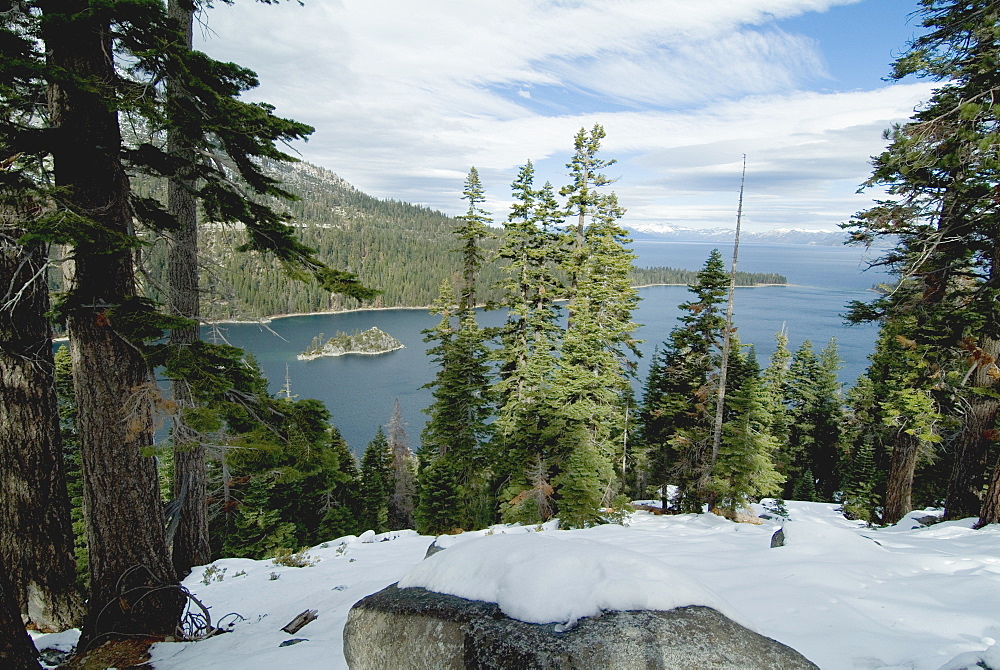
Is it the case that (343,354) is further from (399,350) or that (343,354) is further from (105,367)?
(105,367)

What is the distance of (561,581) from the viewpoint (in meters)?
2.85

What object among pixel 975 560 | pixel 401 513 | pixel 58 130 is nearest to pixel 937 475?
pixel 975 560

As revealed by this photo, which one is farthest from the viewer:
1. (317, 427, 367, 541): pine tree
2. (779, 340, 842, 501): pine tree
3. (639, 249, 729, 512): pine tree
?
(779, 340, 842, 501): pine tree

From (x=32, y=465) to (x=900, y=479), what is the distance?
52.2ft

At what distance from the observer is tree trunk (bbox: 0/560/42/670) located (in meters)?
3.20

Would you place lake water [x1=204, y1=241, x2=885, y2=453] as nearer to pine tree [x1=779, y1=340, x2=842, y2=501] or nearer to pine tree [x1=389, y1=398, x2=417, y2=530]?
pine tree [x1=389, y1=398, x2=417, y2=530]

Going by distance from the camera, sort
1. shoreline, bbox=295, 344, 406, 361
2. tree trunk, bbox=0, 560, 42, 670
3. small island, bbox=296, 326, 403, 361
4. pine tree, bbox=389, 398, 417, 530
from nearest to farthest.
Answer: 1. tree trunk, bbox=0, 560, 42, 670
2. pine tree, bbox=389, 398, 417, 530
3. shoreline, bbox=295, 344, 406, 361
4. small island, bbox=296, 326, 403, 361

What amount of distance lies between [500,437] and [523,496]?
12.1ft

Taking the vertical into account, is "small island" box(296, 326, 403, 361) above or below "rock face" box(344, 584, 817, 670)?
below

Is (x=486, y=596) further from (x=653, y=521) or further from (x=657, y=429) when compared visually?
(x=657, y=429)

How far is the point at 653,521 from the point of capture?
11906 mm

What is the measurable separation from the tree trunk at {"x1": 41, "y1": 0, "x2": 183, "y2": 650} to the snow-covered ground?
1.83ft

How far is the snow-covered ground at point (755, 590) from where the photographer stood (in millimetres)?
2939

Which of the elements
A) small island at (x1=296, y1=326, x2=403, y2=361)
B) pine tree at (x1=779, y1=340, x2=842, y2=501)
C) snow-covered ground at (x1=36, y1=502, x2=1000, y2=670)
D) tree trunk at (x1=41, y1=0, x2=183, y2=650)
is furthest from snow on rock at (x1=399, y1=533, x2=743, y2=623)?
small island at (x1=296, y1=326, x2=403, y2=361)
